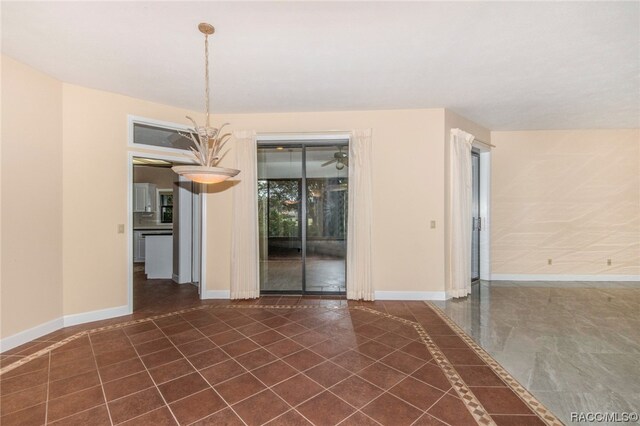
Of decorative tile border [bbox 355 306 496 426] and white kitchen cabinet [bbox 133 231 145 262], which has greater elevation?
white kitchen cabinet [bbox 133 231 145 262]

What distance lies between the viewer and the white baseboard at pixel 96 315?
3.40 meters

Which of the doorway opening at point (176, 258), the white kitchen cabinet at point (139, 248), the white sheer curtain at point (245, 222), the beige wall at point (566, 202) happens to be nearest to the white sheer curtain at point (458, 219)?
the beige wall at point (566, 202)

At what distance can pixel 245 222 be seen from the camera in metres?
4.34

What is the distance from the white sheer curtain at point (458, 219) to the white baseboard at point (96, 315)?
4825 millimetres

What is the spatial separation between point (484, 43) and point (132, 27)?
3192mm

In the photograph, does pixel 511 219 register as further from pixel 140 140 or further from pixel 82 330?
pixel 82 330

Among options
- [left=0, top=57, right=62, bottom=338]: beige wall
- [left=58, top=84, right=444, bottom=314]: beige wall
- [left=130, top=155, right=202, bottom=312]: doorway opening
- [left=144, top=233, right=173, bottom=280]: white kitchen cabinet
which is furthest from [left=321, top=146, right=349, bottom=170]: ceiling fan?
[left=144, top=233, right=173, bottom=280]: white kitchen cabinet

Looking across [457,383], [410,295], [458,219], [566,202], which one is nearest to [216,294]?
[410,295]

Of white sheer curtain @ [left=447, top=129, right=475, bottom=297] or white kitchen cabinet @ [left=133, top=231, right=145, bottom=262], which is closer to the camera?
white sheer curtain @ [left=447, top=129, right=475, bottom=297]

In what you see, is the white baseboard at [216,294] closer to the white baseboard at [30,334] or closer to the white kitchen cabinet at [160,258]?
the white baseboard at [30,334]

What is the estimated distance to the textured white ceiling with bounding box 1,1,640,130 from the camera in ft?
7.18

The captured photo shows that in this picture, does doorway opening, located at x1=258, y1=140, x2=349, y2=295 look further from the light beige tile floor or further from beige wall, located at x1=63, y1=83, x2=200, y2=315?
the light beige tile floor

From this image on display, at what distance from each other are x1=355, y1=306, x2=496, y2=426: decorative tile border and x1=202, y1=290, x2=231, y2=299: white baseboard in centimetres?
288

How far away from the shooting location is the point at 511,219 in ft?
18.4
